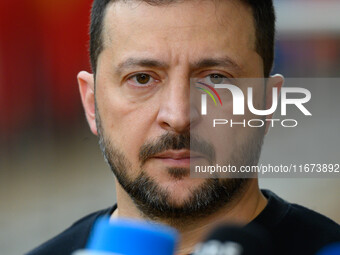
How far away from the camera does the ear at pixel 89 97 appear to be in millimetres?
2121

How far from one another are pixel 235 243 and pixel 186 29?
45.2 inches

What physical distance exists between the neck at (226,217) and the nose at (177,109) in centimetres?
31

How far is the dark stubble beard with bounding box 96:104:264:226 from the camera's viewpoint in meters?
1.75

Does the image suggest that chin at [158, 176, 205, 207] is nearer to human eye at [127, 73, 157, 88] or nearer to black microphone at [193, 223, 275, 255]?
human eye at [127, 73, 157, 88]

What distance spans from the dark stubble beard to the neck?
0.06 ft

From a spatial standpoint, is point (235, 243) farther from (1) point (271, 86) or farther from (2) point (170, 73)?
(1) point (271, 86)

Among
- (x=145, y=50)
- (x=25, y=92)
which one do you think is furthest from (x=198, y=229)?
(x=25, y=92)

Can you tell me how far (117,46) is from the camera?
1.91 metres

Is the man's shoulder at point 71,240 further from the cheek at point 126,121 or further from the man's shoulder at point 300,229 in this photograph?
the man's shoulder at point 300,229

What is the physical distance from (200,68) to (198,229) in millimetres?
481

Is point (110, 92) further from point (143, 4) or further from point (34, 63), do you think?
point (34, 63)

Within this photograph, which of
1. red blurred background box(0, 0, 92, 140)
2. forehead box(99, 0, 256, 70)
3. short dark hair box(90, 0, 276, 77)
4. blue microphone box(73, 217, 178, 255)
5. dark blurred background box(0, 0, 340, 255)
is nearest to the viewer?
blue microphone box(73, 217, 178, 255)

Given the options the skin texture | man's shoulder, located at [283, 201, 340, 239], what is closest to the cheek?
the skin texture

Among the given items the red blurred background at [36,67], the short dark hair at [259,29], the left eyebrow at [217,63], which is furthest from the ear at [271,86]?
the red blurred background at [36,67]
